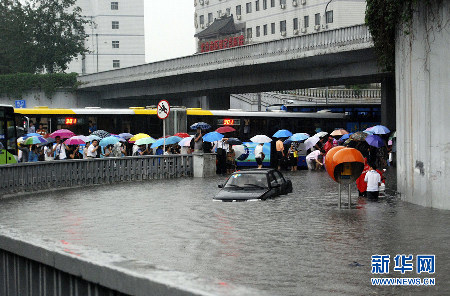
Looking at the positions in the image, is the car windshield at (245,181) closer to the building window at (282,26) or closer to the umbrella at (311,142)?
the umbrella at (311,142)

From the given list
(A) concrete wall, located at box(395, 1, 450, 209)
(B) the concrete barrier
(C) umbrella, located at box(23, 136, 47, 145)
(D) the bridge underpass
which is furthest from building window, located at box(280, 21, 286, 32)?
(B) the concrete barrier

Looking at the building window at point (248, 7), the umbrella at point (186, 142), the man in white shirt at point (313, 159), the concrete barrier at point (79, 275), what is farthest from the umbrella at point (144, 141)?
the building window at point (248, 7)

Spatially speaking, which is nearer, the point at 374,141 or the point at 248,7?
the point at 374,141

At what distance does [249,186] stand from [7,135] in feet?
37.5

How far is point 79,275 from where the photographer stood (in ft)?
15.3

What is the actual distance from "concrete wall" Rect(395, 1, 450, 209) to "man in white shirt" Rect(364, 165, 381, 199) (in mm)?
1051

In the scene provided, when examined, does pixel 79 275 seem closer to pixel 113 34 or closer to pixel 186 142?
pixel 186 142

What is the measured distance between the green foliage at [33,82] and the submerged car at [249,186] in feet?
186

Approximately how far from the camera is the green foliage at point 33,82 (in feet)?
257

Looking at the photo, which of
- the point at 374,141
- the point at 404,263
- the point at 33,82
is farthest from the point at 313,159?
the point at 33,82

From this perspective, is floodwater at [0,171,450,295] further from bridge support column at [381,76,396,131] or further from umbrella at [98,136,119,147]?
bridge support column at [381,76,396,131]

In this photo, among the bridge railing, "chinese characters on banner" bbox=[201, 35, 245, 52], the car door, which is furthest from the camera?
"chinese characters on banner" bbox=[201, 35, 245, 52]

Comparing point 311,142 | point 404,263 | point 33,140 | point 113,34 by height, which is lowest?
point 404,263

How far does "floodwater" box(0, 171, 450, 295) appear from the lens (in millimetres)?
11031
